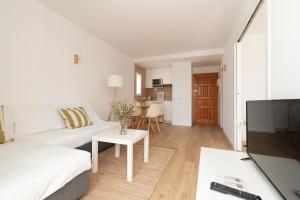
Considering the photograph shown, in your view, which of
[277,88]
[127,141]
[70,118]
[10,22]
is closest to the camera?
[277,88]

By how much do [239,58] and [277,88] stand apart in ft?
5.76

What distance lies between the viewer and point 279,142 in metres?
0.75

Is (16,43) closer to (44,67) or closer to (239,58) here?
(44,67)

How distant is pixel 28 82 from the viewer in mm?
2125

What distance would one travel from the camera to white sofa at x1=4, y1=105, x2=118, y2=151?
5.88 ft

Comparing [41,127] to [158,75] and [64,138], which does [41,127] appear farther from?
[158,75]

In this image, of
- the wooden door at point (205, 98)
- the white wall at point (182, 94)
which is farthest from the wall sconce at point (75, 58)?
the wooden door at point (205, 98)

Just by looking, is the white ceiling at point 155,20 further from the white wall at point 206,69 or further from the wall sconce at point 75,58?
the white wall at point 206,69

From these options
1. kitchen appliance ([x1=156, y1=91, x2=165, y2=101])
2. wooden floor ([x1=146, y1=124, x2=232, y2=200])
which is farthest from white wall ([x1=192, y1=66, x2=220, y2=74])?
wooden floor ([x1=146, y1=124, x2=232, y2=200])

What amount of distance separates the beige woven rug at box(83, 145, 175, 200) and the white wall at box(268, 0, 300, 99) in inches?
58.9

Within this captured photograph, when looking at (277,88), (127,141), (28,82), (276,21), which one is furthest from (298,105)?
(28,82)

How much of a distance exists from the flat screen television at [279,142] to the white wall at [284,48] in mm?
219

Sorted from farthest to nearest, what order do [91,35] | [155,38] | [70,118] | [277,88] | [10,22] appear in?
1. [155,38]
2. [91,35]
3. [70,118]
4. [10,22]
5. [277,88]

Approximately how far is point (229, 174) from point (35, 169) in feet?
4.32
